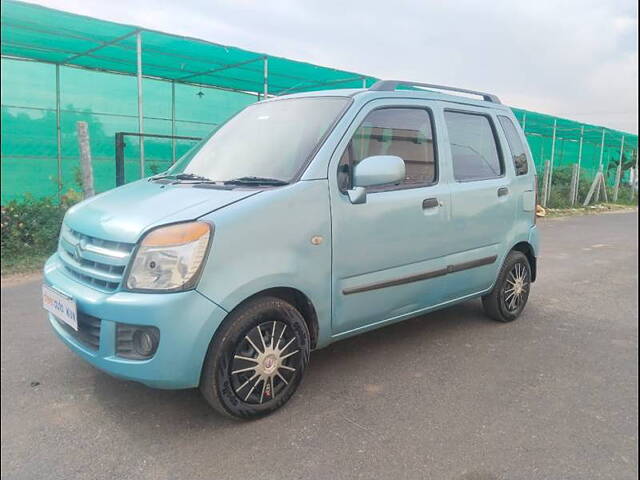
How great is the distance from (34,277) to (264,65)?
6300 millimetres

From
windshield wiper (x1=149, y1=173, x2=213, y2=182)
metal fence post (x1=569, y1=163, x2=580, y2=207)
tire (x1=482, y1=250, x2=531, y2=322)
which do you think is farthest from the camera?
metal fence post (x1=569, y1=163, x2=580, y2=207)

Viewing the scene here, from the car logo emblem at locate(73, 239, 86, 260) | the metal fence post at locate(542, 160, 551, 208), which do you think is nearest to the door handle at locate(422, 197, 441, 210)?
the car logo emblem at locate(73, 239, 86, 260)

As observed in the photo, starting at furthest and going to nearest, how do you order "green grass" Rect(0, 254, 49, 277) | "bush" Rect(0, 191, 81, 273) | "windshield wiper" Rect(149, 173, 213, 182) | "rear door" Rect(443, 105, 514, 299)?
1. "bush" Rect(0, 191, 81, 273)
2. "green grass" Rect(0, 254, 49, 277)
3. "rear door" Rect(443, 105, 514, 299)
4. "windshield wiper" Rect(149, 173, 213, 182)

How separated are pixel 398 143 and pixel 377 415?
1.73 meters

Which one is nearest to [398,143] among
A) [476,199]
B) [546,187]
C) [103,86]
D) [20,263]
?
[476,199]

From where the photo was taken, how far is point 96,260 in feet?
7.87

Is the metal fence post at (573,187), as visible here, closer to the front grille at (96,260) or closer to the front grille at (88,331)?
the front grille at (96,260)

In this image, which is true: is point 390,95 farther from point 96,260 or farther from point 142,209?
point 96,260

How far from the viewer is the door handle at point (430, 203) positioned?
3208mm

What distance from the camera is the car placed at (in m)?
2.26

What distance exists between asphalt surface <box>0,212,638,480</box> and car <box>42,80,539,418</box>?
300mm

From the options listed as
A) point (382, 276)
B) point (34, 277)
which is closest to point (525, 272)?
point (382, 276)

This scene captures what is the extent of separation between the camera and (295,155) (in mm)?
2818

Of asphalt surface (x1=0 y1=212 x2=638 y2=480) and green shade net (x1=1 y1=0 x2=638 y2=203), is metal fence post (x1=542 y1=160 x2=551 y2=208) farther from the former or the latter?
asphalt surface (x1=0 y1=212 x2=638 y2=480)
